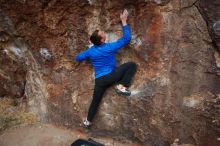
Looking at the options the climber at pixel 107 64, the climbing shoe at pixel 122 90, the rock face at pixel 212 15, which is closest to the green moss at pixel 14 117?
the climber at pixel 107 64

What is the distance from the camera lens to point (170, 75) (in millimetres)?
7414

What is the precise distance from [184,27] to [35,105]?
3310 mm

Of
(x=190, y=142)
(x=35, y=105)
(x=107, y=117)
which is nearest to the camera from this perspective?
(x=190, y=142)

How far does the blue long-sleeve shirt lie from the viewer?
24.0 feet

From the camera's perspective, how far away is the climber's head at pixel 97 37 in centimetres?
742

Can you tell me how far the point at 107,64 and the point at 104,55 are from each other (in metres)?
0.19

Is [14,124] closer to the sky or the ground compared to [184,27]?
closer to the ground

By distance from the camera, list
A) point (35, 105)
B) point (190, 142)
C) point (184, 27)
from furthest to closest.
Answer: point (35, 105)
point (190, 142)
point (184, 27)

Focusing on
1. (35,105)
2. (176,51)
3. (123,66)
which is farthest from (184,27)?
(35,105)

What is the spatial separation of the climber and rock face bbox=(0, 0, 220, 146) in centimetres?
15

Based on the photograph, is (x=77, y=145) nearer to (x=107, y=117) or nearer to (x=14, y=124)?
(x=107, y=117)

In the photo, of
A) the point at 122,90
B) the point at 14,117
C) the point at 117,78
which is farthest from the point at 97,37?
the point at 14,117

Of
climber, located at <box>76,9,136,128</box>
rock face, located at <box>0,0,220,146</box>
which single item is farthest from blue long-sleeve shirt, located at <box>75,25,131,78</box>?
rock face, located at <box>0,0,220,146</box>

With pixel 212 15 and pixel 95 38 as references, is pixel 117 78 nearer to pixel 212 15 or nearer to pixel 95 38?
pixel 95 38
